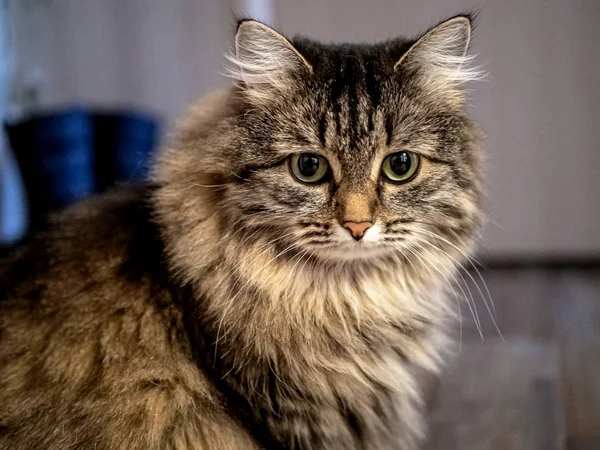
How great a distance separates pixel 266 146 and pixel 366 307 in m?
0.38

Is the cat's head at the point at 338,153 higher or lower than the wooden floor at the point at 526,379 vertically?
higher

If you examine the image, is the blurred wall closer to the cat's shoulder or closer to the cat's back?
the cat's shoulder

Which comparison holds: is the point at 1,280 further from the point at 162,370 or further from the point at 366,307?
the point at 366,307

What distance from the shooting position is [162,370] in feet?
3.73

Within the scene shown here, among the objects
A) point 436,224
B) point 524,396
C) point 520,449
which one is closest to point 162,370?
point 436,224

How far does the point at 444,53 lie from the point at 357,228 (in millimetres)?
420

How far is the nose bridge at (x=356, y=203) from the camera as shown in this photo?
1087 millimetres

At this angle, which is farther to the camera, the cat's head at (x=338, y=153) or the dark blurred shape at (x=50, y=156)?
the dark blurred shape at (x=50, y=156)

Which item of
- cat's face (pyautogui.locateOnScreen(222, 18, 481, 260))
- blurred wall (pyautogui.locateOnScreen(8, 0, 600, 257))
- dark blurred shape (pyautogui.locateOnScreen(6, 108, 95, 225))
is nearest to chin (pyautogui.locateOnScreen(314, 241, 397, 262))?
cat's face (pyautogui.locateOnScreen(222, 18, 481, 260))

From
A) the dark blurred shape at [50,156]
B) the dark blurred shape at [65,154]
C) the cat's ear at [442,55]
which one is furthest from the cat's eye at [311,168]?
Answer: the dark blurred shape at [50,156]

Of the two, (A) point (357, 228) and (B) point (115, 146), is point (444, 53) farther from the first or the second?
(B) point (115, 146)

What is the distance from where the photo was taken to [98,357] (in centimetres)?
114

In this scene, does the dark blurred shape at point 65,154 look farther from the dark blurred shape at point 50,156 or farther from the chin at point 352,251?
the chin at point 352,251

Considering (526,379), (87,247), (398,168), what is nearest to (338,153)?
(398,168)
